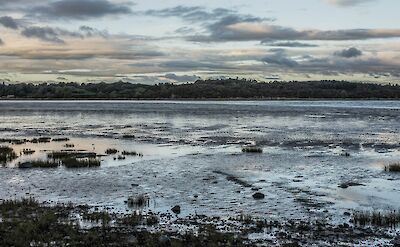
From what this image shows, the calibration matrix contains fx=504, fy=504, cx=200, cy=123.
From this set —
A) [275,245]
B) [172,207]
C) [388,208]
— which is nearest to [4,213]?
[172,207]

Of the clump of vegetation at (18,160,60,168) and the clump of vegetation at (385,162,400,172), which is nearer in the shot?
the clump of vegetation at (385,162,400,172)

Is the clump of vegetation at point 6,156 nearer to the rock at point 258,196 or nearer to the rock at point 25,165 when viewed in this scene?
the rock at point 25,165

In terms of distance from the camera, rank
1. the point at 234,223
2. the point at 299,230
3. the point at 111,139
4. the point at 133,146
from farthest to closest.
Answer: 1. the point at 111,139
2. the point at 133,146
3. the point at 234,223
4. the point at 299,230

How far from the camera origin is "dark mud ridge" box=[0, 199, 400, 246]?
15547 millimetres

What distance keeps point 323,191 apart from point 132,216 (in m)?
10.8

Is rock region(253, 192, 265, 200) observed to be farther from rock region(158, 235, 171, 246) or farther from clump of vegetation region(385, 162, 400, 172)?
clump of vegetation region(385, 162, 400, 172)

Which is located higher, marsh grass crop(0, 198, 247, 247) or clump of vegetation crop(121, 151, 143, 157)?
marsh grass crop(0, 198, 247, 247)

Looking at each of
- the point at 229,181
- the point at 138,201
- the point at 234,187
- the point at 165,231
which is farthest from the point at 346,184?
the point at 165,231

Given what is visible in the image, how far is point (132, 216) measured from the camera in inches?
742

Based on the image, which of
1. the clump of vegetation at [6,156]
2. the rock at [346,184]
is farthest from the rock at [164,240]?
the clump of vegetation at [6,156]

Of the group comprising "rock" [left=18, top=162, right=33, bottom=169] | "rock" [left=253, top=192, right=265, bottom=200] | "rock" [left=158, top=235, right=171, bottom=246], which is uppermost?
"rock" [left=158, top=235, right=171, bottom=246]

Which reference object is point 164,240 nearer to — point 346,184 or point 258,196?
point 258,196

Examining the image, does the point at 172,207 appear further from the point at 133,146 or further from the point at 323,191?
the point at 133,146

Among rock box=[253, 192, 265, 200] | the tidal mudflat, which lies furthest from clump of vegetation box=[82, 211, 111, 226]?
rock box=[253, 192, 265, 200]
